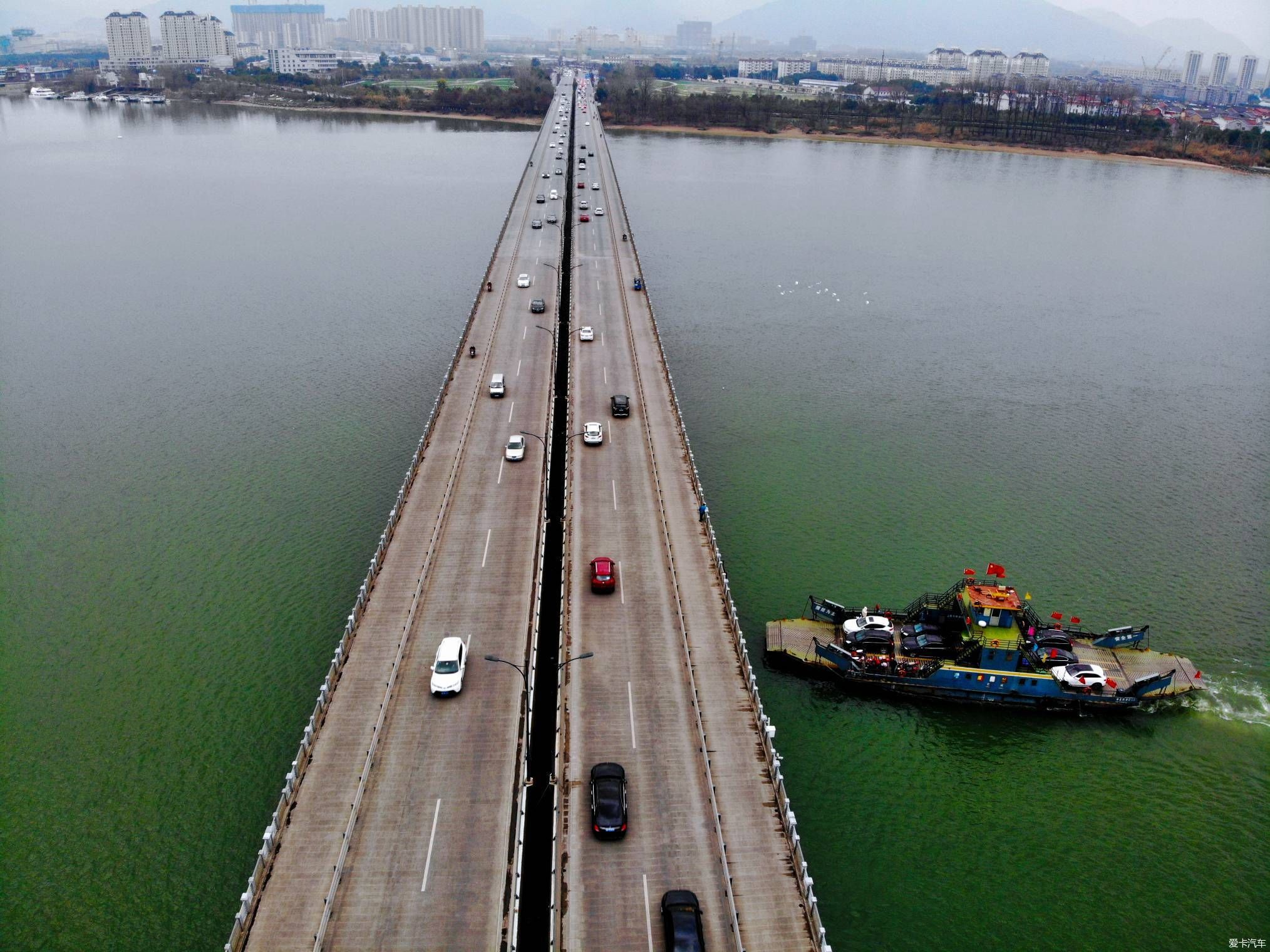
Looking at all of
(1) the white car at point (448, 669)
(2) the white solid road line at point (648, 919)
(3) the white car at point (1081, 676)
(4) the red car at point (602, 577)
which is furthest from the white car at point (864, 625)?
(2) the white solid road line at point (648, 919)

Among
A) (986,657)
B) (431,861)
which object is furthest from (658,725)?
(986,657)

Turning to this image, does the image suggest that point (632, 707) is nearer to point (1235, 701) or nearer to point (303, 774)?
point (303, 774)

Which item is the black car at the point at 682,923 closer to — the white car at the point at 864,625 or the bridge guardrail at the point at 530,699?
the bridge guardrail at the point at 530,699

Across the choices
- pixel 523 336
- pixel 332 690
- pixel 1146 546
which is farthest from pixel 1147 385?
pixel 332 690

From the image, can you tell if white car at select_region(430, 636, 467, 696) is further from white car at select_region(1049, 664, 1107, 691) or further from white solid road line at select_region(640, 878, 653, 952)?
white car at select_region(1049, 664, 1107, 691)

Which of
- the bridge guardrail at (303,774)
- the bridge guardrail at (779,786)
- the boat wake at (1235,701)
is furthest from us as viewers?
the boat wake at (1235,701)

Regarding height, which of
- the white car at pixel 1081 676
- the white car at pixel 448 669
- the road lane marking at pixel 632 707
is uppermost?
the white car at pixel 448 669
